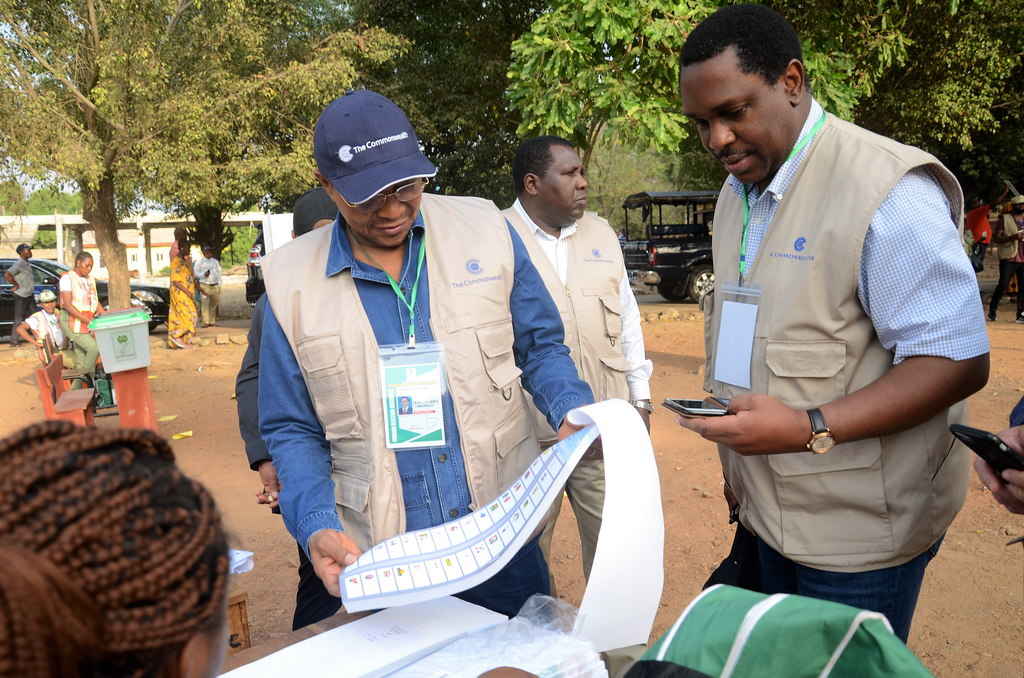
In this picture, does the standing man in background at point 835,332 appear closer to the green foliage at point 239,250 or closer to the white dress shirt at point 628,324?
the white dress shirt at point 628,324

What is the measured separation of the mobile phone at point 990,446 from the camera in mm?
1468

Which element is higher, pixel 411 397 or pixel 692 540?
pixel 411 397

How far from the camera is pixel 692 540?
14.8 feet

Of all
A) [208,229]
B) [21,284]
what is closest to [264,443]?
[21,284]

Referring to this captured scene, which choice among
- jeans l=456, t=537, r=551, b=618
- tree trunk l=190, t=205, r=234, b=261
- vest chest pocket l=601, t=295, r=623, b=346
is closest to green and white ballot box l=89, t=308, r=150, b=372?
vest chest pocket l=601, t=295, r=623, b=346

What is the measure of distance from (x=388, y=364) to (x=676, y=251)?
54.2ft

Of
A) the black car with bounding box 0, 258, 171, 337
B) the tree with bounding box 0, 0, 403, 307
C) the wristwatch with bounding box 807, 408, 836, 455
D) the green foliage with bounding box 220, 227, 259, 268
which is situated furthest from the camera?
the green foliage with bounding box 220, 227, 259, 268

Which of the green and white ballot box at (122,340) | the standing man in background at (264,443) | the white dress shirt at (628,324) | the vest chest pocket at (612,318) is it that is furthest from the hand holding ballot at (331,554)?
the green and white ballot box at (122,340)

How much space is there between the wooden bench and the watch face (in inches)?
246

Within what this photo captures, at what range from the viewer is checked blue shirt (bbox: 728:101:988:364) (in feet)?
5.09

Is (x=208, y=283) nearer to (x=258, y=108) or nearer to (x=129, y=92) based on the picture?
(x=258, y=108)

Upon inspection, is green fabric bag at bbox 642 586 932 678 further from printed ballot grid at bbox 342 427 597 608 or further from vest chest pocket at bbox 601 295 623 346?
vest chest pocket at bbox 601 295 623 346

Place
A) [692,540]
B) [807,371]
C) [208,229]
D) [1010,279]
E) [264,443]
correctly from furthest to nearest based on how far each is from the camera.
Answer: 1. [208,229]
2. [1010,279]
3. [692,540]
4. [264,443]
5. [807,371]

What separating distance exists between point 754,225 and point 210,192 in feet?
42.6
